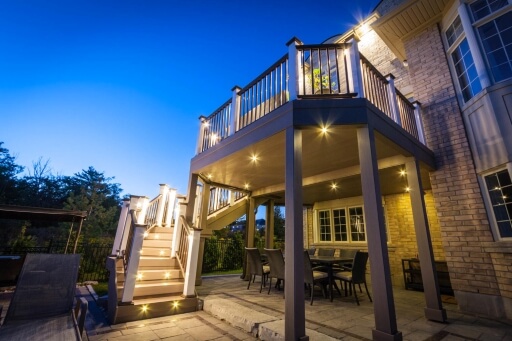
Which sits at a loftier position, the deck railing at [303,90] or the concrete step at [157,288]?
the deck railing at [303,90]

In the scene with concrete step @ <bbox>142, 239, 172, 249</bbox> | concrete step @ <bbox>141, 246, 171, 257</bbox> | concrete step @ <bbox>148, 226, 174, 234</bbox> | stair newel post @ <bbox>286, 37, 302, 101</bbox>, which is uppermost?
stair newel post @ <bbox>286, 37, 302, 101</bbox>

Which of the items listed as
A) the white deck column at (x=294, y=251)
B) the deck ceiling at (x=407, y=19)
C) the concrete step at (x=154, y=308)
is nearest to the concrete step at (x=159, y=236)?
the concrete step at (x=154, y=308)

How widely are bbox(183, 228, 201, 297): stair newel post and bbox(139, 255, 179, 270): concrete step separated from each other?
3.09 ft

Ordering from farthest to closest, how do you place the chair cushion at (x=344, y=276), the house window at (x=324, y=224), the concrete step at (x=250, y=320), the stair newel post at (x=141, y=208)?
the house window at (x=324, y=224) → the stair newel post at (x=141, y=208) → the chair cushion at (x=344, y=276) → the concrete step at (x=250, y=320)

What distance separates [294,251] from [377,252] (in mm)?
959

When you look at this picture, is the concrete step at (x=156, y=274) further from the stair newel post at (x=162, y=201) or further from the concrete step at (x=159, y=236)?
the stair newel post at (x=162, y=201)

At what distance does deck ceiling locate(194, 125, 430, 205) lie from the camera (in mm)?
3885

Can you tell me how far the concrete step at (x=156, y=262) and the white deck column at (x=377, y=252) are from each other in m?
4.23

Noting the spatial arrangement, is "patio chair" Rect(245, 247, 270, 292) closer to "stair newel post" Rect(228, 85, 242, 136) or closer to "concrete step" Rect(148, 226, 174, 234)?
"concrete step" Rect(148, 226, 174, 234)

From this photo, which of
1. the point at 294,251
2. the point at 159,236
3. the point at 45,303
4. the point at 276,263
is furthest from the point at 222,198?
the point at 294,251

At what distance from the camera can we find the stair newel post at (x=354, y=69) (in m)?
3.36

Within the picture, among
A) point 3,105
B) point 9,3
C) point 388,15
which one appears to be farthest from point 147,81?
point 388,15

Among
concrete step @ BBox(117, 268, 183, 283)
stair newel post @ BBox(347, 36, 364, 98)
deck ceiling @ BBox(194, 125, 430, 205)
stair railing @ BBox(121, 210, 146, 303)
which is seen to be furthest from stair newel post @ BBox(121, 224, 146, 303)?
stair newel post @ BBox(347, 36, 364, 98)

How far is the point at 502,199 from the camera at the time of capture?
13.1 ft
